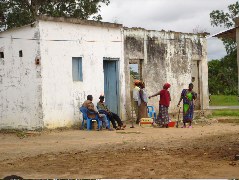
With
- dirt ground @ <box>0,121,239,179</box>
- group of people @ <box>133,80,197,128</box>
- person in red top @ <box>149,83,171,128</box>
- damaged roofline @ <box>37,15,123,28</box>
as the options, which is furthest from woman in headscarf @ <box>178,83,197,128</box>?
damaged roofline @ <box>37,15,123,28</box>

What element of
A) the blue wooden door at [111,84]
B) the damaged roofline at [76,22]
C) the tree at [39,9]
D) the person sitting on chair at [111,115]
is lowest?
the person sitting on chair at [111,115]

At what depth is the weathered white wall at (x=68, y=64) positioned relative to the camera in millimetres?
14445

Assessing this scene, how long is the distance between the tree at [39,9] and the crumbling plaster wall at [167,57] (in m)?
7.34

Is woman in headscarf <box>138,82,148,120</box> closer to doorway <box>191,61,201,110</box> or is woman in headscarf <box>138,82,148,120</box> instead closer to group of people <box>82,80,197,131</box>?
group of people <box>82,80,197,131</box>

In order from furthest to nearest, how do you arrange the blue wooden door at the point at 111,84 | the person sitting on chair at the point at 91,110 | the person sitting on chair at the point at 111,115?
1. the blue wooden door at the point at 111,84
2. the person sitting on chair at the point at 111,115
3. the person sitting on chair at the point at 91,110

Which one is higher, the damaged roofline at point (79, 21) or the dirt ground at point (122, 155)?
the damaged roofline at point (79, 21)

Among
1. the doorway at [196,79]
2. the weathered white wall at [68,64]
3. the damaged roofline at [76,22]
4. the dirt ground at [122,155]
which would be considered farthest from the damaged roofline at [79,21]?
the doorway at [196,79]

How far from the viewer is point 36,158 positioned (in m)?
8.80

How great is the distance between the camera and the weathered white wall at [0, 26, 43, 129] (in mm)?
14367

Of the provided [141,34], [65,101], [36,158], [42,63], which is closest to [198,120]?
[141,34]

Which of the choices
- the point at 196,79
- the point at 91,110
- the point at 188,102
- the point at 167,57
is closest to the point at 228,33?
the point at 188,102

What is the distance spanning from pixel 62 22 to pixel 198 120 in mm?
6118

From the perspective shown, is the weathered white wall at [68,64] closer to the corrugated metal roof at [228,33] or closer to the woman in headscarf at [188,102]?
the woman in headscarf at [188,102]

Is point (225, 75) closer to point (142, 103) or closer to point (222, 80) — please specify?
point (222, 80)
